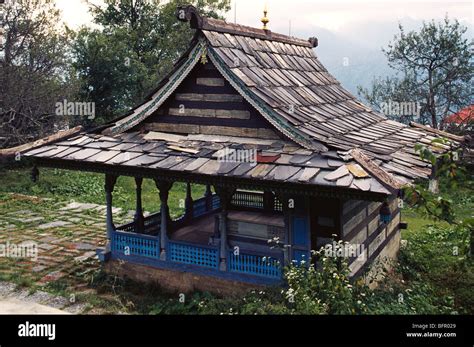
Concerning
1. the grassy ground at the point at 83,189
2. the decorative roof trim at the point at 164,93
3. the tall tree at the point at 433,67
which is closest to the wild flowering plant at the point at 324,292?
the decorative roof trim at the point at 164,93

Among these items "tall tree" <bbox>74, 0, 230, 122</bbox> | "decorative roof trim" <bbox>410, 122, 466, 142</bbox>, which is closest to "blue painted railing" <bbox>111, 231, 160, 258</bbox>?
"decorative roof trim" <bbox>410, 122, 466, 142</bbox>

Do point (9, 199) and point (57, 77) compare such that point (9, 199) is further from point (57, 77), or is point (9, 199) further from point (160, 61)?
point (160, 61)

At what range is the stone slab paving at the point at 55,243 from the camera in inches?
441

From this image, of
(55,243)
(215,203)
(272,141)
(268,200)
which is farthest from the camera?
(215,203)

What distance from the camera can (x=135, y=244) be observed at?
38.1 ft

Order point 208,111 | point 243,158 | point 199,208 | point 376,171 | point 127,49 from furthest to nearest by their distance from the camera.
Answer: point 127,49 → point 199,208 → point 208,111 → point 243,158 → point 376,171

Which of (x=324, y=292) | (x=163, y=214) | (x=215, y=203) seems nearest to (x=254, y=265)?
(x=324, y=292)

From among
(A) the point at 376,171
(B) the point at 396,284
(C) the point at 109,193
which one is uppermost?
(A) the point at 376,171

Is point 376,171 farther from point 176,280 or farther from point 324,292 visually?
point 176,280

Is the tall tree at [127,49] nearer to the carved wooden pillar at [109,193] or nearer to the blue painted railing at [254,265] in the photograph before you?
the carved wooden pillar at [109,193]

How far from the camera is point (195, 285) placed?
10.9 m

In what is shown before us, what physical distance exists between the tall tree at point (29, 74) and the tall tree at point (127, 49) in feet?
8.32

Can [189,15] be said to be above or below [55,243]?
above

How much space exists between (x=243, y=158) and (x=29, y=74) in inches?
723
